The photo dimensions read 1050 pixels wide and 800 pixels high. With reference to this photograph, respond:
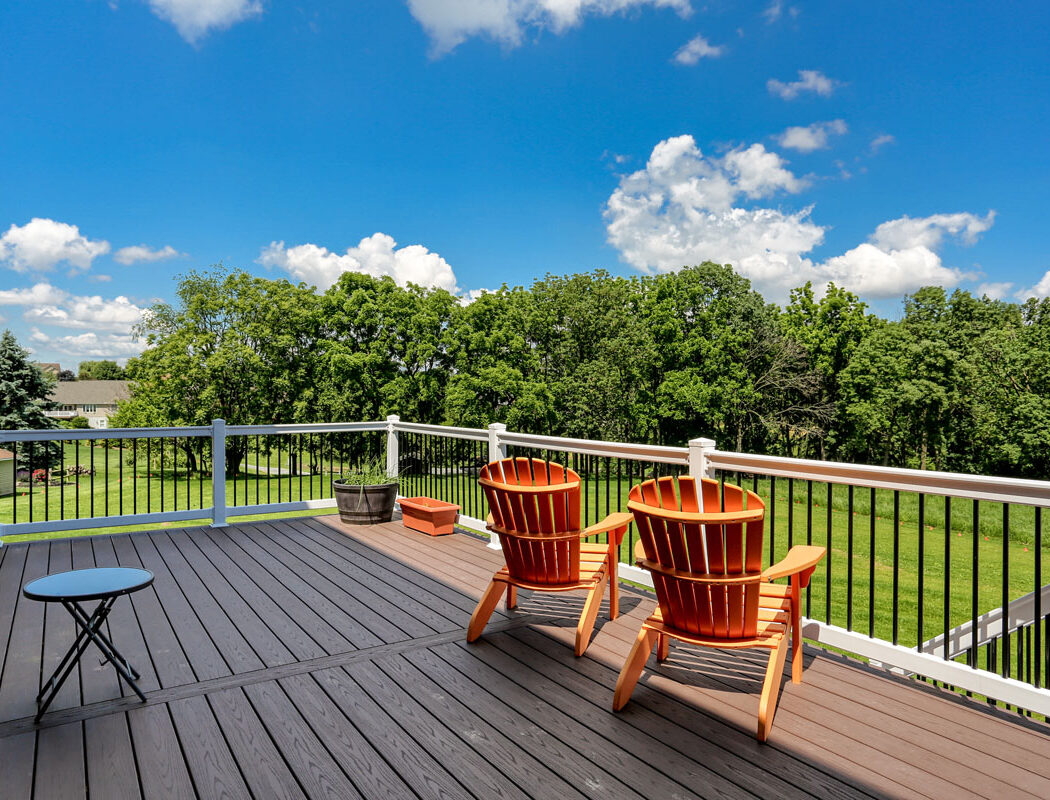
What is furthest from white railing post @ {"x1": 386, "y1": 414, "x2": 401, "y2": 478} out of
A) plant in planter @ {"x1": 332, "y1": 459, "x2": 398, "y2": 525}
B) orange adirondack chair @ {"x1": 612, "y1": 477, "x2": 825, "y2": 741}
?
orange adirondack chair @ {"x1": 612, "y1": 477, "x2": 825, "y2": 741}

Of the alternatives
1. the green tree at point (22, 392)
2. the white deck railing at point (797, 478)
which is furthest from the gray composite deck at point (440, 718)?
the green tree at point (22, 392)

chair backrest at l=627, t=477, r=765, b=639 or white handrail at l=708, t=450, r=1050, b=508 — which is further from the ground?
white handrail at l=708, t=450, r=1050, b=508

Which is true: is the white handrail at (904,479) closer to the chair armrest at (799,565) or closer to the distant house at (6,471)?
the chair armrest at (799,565)

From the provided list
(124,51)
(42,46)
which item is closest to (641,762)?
(124,51)

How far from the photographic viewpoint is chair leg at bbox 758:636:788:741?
7.55ft

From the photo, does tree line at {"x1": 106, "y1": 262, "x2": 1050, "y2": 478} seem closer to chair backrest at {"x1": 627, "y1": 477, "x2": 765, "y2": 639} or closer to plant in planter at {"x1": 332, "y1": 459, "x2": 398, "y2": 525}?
plant in planter at {"x1": 332, "y1": 459, "x2": 398, "y2": 525}

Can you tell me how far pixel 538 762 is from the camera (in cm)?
218

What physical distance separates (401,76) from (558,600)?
2840 cm

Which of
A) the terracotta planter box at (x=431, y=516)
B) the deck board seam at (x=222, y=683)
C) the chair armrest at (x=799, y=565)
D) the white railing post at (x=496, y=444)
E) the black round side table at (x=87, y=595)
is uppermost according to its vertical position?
the white railing post at (x=496, y=444)

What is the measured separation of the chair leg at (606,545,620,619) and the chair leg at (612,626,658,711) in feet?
2.92

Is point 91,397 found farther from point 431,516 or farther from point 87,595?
point 87,595

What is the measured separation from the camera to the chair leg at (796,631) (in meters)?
2.70

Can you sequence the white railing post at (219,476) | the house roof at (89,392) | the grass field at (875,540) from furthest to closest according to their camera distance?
the house roof at (89,392) < the grass field at (875,540) < the white railing post at (219,476)

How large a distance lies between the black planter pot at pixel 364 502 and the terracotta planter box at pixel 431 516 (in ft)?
0.70
